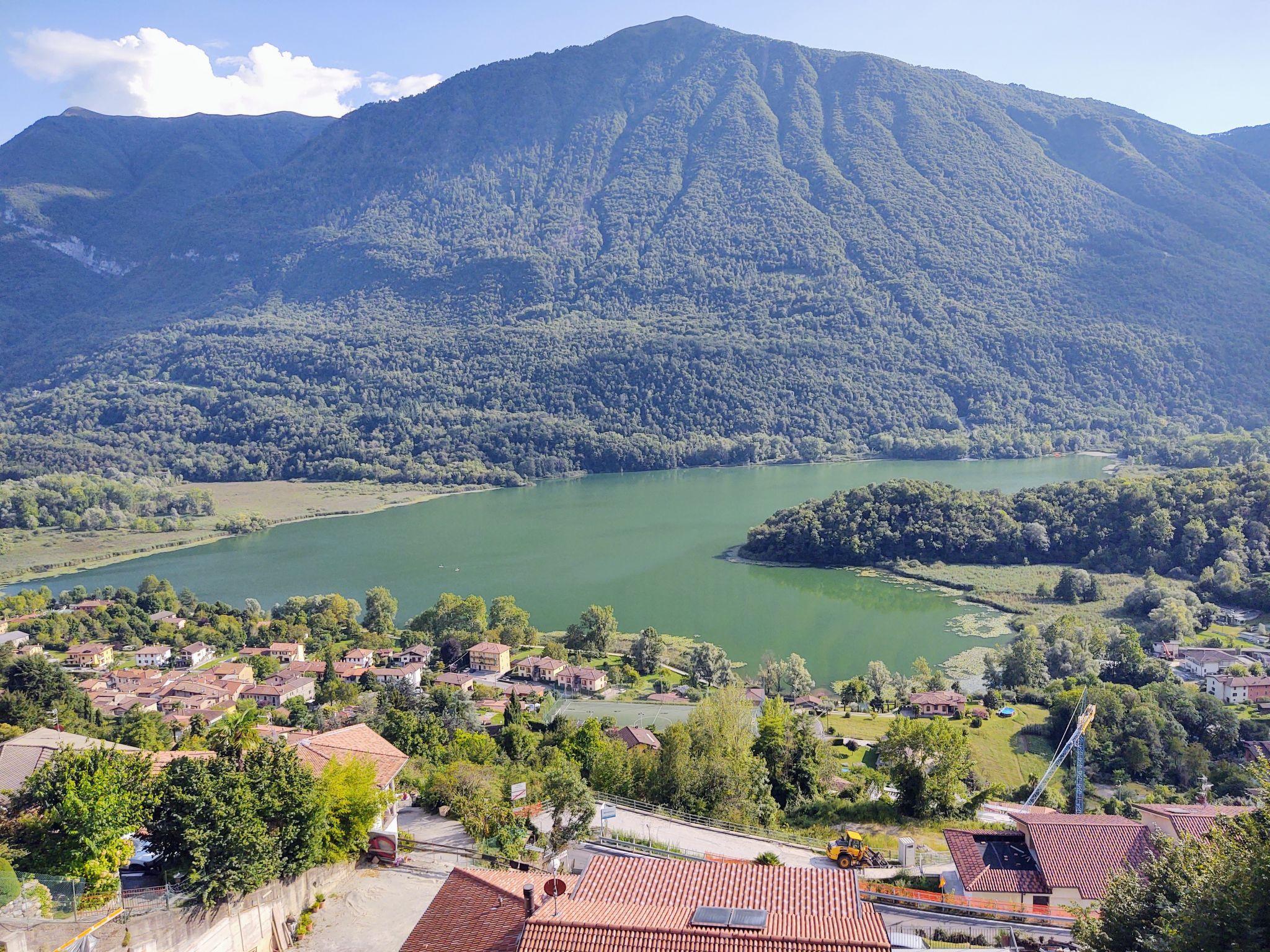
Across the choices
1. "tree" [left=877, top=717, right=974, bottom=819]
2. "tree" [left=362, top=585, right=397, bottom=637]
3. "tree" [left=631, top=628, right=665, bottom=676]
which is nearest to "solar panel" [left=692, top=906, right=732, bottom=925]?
"tree" [left=877, top=717, right=974, bottom=819]

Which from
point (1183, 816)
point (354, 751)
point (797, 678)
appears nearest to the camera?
point (354, 751)

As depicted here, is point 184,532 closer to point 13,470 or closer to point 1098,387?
point 13,470

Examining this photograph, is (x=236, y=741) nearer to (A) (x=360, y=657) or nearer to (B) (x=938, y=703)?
(B) (x=938, y=703)

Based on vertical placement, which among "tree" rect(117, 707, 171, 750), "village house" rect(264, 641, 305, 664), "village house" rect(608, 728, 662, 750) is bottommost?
"village house" rect(264, 641, 305, 664)

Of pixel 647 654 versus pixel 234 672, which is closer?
pixel 234 672

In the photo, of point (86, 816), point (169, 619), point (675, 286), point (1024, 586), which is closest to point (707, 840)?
point (86, 816)

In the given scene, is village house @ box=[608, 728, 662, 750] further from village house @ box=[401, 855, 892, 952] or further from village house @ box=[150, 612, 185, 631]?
village house @ box=[150, 612, 185, 631]

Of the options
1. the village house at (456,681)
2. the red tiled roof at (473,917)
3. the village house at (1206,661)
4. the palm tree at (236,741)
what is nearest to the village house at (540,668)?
the village house at (456,681)

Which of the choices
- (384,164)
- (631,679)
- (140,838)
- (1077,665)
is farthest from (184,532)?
(384,164)
